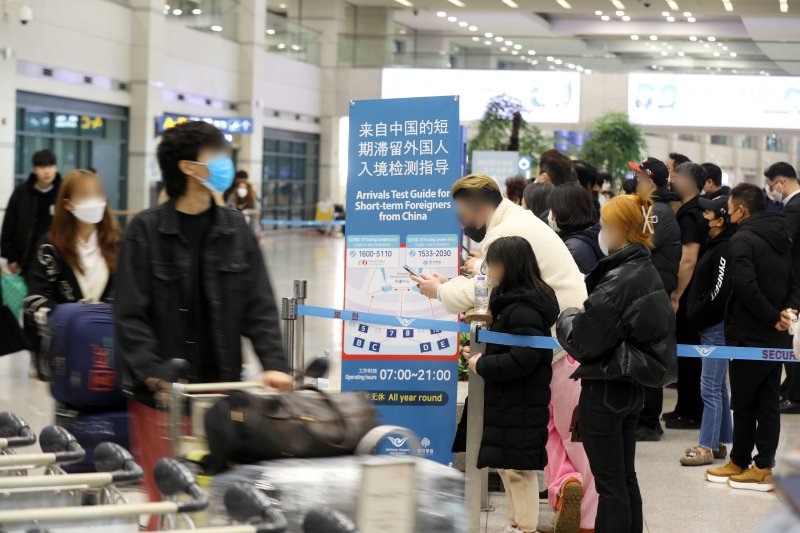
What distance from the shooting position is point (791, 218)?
7.63 m

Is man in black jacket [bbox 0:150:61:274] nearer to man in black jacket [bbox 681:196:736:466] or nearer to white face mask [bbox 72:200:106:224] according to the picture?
white face mask [bbox 72:200:106:224]

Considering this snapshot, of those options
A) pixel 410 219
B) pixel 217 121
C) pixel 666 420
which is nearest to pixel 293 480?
pixel 410 219

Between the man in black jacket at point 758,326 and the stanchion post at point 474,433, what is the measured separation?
1744 mm

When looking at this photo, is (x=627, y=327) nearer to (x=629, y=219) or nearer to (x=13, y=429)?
(x=629, y=219)

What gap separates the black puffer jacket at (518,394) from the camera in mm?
4672

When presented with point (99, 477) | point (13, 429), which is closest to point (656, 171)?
point (13, 429)

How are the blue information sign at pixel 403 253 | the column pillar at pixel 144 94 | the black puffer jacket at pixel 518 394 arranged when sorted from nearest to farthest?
the black puffer jacket at pixel 518 394 → the blue information sign at pixel 403 253 → the column pillar at pixel 144 94

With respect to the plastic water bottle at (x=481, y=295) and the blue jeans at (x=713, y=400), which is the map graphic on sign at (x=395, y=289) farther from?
the blue jeans at (x=713, y=400)

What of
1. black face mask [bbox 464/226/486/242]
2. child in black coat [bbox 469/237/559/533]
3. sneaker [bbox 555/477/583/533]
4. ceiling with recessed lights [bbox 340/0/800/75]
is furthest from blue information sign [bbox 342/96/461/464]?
ceiling with recessed lights [bbox 340/0/800/75]

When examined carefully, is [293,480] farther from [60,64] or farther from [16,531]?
[60,64]

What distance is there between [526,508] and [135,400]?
2096 mm

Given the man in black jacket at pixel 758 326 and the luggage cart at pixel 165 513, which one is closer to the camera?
the luggage cart at pixel 165 513

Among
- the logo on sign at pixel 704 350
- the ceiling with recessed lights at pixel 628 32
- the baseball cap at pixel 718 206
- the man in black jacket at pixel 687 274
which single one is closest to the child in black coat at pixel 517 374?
the logo on sign at pixel 704 350

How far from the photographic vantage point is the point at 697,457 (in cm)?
670
